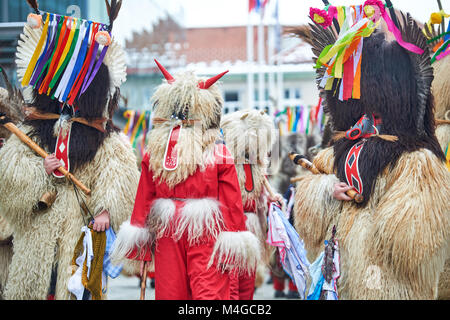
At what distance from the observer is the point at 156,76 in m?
13.1

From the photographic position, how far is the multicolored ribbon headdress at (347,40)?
344cm

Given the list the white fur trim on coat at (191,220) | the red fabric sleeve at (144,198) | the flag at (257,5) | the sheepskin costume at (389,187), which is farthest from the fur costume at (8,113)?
the flag at (257,5)

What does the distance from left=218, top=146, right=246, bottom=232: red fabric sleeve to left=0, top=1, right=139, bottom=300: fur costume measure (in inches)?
37.0

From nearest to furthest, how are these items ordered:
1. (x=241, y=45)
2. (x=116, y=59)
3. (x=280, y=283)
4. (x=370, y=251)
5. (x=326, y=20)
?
(x=370, y=251) < (x=326, y=20) < (x=116, y=59) < (x=280, y=283) < (x=241, y=45)

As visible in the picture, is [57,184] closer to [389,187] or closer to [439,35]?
[389,187]

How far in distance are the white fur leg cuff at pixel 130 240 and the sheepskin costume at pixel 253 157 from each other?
4.18ft

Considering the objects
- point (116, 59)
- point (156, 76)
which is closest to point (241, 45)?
point (156, 76)

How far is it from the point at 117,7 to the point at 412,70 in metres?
2.10

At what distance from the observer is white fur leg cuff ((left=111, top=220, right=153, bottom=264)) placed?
353cm

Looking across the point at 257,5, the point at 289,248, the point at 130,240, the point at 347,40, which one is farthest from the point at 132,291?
the point at 257,5

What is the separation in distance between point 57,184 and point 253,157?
1647mm

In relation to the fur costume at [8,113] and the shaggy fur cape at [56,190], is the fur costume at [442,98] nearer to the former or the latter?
the shaggy fur cape at [56,190]

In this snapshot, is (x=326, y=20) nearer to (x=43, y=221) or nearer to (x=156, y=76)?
(x=43, y=221)

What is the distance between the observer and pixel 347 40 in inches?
135
